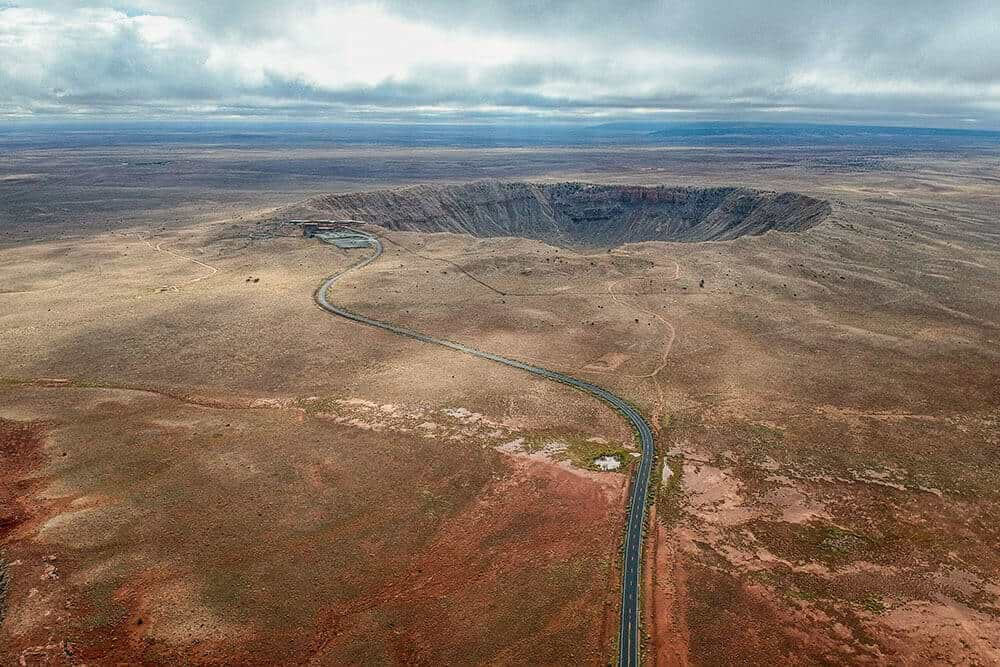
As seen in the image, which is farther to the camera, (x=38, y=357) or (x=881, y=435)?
(x=38, y=357)

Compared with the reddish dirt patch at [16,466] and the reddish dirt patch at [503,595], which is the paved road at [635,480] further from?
the reddish dirt patch at [16,466]

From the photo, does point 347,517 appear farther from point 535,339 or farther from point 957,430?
point 957,430

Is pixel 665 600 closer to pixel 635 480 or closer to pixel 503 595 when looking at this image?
pixel 503 595

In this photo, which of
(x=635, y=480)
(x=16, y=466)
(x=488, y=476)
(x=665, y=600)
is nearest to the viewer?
(x=665, y=600)

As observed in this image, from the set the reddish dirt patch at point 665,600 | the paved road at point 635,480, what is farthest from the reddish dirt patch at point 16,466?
the reddish dirt patch at point 665,600

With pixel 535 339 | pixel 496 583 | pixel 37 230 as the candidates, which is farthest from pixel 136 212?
pixel 496 583

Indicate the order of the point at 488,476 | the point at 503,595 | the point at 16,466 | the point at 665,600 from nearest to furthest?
the point at 665,600 → the point at 503,595 → the point at 16,466 → the point at 488,476

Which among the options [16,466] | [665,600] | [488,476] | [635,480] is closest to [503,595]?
[665,600]
